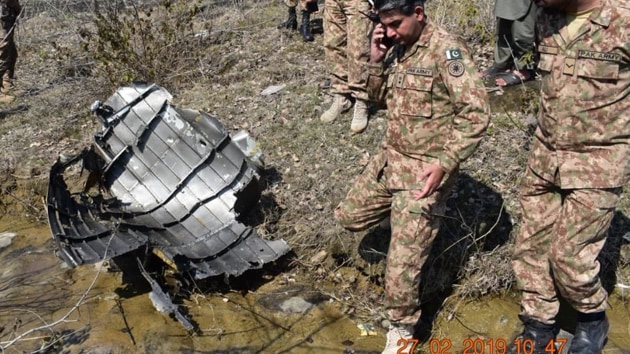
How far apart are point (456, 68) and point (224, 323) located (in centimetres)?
218

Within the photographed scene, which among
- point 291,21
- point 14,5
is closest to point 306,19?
point 291,21

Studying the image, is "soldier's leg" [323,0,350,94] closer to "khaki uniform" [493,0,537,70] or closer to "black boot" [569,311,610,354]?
"khaki uniform" [493,0,537,70]

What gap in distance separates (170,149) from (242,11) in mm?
3971

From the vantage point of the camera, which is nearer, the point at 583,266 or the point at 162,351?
the point at 583,266

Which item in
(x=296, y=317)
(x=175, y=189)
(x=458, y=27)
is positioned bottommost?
(x=296, y=317)

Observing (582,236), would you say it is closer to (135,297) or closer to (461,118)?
(461,118)

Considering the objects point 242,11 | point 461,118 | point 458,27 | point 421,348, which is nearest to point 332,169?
point 421,348

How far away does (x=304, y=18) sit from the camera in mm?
7207

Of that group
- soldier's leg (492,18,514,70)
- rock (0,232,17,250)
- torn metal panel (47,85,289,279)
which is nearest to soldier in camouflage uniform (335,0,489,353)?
torn metal panel (47,85,289,279)

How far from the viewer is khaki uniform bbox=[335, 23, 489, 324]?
9.59 ft

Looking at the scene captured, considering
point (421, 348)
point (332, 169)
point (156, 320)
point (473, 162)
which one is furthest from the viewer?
point (332, 169)

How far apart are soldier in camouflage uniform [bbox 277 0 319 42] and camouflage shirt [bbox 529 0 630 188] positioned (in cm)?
433

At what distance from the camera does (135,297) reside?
423 cm

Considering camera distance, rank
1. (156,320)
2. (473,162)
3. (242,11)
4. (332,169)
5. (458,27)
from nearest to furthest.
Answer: (156,320) → (473,162) → (332,169) → (458,27) → (242,11)
